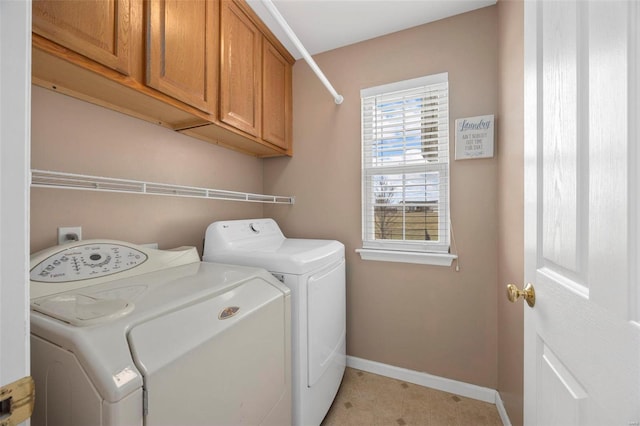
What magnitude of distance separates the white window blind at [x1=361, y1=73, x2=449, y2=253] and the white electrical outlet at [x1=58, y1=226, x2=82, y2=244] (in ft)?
5.63

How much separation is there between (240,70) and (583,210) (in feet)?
5.89

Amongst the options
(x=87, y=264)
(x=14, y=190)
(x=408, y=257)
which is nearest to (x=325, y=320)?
(x=408, y=257)

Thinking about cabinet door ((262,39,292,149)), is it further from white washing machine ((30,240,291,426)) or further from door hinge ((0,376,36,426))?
door hinge ((0,376,36,426))

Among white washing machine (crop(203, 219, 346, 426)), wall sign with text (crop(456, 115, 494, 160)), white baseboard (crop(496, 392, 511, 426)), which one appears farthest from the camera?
wall sign with text (crop(456, 115, 494, 160))

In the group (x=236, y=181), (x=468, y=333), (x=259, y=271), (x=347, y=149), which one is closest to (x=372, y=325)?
(x=468, y=333)

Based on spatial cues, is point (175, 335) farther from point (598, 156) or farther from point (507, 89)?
point (507, 89)

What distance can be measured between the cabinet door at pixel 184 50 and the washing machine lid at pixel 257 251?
737 millimetres

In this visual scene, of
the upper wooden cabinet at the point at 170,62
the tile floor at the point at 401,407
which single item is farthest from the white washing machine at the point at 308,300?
the upper wooden cabinet at the point at 170,62

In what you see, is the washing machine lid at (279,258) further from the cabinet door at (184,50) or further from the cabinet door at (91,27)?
the cabinet door at (91,27)

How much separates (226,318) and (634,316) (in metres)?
0.96

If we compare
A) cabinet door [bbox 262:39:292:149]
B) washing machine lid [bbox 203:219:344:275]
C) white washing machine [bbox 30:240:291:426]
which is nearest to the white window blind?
washing machine lid [bbox 203:219:344:275]

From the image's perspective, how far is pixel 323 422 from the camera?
155cm

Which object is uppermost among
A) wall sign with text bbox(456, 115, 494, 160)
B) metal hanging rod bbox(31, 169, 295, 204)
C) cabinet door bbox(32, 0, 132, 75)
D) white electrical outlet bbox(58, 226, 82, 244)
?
cabinet door bbox(32, 0, 132, 75)

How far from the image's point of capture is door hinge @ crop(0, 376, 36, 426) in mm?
373
